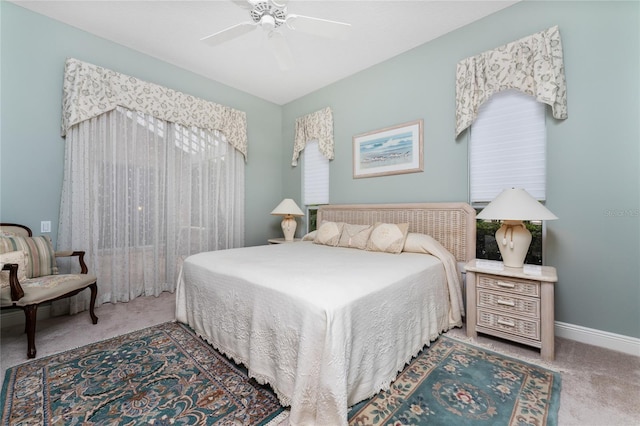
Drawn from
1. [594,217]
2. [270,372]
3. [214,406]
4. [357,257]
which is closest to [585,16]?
[594,217]

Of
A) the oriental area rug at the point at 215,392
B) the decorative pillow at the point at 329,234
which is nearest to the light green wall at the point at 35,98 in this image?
the oriental area rug at the point at 215,392

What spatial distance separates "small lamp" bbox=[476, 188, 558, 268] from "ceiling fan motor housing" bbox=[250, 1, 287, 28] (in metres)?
2.36

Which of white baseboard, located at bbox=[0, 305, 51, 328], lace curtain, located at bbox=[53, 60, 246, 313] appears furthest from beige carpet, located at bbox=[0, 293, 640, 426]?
lace curtain, located at bbox=[53, 60, 246, 313]

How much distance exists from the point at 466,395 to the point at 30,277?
3.64 m

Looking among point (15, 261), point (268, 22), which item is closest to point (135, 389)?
point (15, 261)

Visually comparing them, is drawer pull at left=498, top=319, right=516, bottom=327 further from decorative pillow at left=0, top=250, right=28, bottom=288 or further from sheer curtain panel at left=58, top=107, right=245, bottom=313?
decorative pillow at left=0, top=250, right=28, bottom=288

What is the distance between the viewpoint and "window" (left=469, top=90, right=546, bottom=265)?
2.51 m

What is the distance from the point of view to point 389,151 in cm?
354

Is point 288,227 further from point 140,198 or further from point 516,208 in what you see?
point 516,208

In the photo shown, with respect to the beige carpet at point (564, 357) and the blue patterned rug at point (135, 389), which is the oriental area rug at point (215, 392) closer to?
the blue patterned rug at point (135, 389)

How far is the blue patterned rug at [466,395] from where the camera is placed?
55.8 inches

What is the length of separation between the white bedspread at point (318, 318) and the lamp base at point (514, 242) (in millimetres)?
563

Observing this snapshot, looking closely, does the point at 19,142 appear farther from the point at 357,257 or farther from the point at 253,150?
the point at 357,257

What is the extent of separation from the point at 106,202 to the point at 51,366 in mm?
1871
